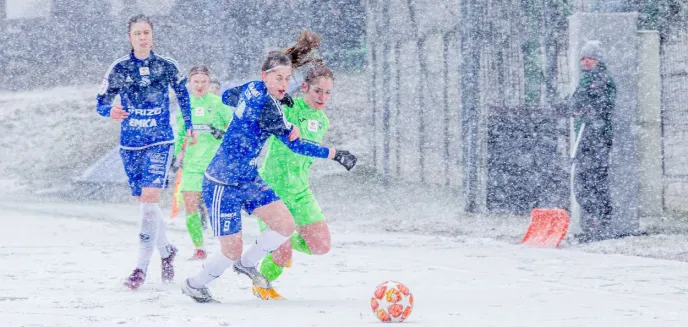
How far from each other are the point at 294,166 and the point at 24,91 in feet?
92.8

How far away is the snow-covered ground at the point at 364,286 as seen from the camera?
6.17 metres

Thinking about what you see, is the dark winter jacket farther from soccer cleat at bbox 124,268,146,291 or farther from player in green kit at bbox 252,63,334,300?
soccer cleat at bbox 124,268,146,291

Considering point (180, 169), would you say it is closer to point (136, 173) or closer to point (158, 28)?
point (136, 173)

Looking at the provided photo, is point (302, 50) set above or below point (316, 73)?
above

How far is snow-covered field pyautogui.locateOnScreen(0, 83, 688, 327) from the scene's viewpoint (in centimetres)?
627

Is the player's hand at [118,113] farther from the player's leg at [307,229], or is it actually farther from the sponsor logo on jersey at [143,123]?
the player's leg at [307,229]

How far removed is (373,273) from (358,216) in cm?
623

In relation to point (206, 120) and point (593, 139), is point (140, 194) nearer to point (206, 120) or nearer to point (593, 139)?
point (206, 120)

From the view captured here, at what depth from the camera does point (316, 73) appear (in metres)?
6.98

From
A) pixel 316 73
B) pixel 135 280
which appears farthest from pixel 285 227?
pixel 135 280

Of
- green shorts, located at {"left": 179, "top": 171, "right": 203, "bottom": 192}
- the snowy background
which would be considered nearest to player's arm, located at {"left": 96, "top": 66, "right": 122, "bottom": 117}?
the snowy background

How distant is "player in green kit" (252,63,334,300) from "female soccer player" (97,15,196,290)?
111 centimetres

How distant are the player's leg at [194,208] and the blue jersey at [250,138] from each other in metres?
3.13

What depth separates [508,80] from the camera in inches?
607
